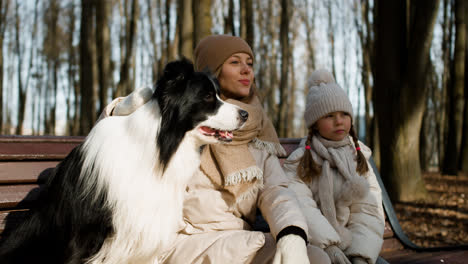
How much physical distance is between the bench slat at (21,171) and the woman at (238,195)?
785 millimetres

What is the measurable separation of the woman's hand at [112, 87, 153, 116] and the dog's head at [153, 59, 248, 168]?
0.13 metres

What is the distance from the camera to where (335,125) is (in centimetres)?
283

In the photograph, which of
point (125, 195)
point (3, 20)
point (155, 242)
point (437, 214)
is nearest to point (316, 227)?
point (155, 242)

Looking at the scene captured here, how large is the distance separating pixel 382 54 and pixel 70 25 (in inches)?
619

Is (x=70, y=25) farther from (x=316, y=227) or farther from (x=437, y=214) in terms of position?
(x=316, y=227)

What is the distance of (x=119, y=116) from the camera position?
218 centimetres

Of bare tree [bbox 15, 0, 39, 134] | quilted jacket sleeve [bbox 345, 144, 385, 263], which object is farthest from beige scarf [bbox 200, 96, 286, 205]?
bare tree [bbox 15, 0, 39, 134]

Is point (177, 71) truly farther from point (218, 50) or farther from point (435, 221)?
point (435, 221)

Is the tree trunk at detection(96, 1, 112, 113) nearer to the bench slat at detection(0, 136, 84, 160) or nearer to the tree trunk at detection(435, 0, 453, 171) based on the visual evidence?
the bench slat at detection(0, 136, 84, 160)

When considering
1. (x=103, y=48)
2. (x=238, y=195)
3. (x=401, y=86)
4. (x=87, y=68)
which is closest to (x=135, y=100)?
(x=238, y=195)

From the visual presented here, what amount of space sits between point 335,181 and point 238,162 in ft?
2.79

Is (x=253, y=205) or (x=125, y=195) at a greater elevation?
(x=125, y=195)

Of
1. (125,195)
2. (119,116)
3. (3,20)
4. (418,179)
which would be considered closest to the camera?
(125,195)

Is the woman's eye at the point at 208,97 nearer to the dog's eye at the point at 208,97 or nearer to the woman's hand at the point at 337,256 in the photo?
the dog's eye at the point at 208,97
